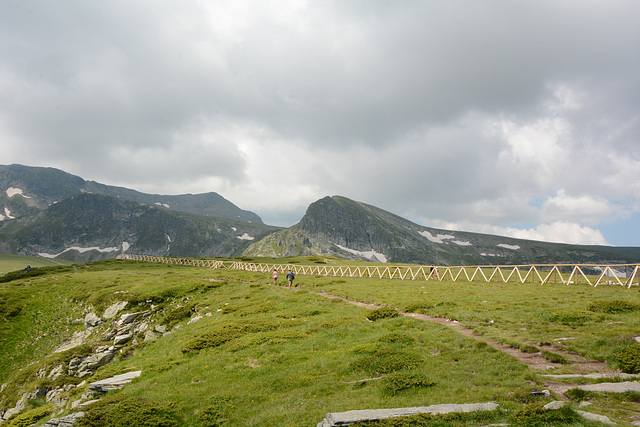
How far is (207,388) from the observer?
51.5 ft

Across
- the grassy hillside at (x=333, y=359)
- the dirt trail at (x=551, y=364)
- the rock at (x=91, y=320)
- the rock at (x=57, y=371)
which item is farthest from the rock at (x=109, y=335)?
the dirt trail at (x=551, y=364)

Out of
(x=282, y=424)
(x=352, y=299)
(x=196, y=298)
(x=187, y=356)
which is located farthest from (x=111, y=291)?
(x=282, y=424)

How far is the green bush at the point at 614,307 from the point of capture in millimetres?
20625

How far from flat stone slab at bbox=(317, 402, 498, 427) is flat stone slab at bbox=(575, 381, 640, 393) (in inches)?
145

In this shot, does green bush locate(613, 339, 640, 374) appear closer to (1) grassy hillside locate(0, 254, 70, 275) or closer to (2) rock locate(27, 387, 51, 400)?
(2) rock locate(27, 387, 51, 400)

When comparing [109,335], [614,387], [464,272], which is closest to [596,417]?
[614,387]

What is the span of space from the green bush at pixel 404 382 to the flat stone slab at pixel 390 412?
7.21 ft

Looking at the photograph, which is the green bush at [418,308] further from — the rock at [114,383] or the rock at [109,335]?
the rock at [109,335]

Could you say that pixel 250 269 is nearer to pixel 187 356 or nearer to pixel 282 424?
pixel 187 356

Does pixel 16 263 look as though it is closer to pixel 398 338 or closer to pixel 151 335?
pixel 151 335

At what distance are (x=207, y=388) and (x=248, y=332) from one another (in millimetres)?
8568

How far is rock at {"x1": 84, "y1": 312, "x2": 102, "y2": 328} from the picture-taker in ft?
133

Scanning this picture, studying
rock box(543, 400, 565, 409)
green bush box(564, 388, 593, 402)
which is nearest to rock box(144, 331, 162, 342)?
rock box(543, 400, 565, 409)

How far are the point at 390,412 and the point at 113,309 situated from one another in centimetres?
4352
